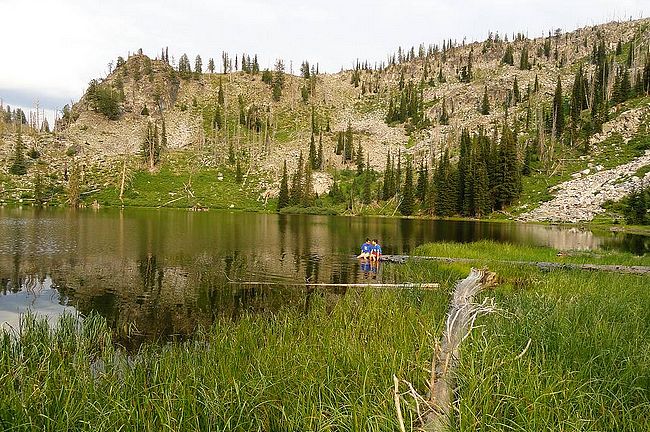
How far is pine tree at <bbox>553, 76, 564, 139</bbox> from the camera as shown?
395ft

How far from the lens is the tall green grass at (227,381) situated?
598cm

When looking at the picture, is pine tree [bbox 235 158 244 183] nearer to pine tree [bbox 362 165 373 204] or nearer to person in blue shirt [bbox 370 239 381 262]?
pine tree [bbox 362 165 373 204]

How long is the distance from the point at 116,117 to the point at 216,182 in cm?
5735

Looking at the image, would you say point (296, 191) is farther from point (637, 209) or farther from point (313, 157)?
point (637, 209)

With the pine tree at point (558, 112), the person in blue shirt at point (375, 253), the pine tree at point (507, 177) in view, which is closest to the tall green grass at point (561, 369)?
the person in blue shirt at point (375, 253)

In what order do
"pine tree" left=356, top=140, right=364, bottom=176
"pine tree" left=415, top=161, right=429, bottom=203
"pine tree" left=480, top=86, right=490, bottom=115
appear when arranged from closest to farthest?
"pine tree" left=415, top=161, right=429, bottom=203, "pine tree" left=356, top=140, right=364, bottom=176, "pine tree" left=480, top=86, right=490, bottom=115

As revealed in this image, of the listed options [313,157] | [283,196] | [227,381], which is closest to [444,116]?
[313,157]

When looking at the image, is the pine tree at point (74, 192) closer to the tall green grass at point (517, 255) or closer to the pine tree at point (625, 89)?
the tall green grass at point (517, 255)

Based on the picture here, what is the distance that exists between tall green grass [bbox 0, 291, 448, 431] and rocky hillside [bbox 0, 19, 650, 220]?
10975 centimetres

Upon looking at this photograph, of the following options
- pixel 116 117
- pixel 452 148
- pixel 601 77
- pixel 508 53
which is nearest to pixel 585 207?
pixel 452 148

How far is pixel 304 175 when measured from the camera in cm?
12362

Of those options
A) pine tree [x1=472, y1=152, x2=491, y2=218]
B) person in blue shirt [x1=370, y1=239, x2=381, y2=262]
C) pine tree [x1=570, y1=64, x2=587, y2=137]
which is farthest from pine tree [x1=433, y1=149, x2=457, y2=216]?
person in blue shirt [x1=370, y1=239, x2=381, y2=262]

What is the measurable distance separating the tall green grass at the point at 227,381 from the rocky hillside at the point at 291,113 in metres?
110

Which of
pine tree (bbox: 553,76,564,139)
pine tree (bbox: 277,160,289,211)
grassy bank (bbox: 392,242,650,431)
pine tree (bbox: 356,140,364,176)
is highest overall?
pine tree (bbox: 553,76,564,139)
